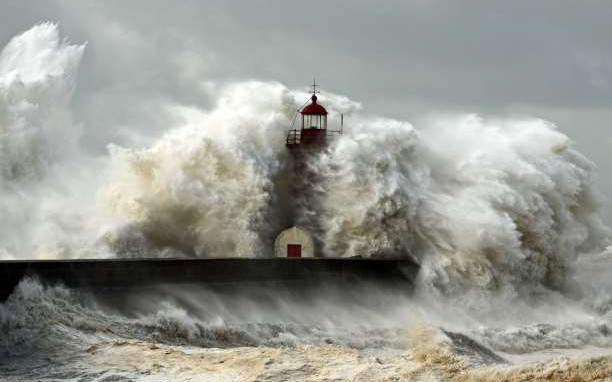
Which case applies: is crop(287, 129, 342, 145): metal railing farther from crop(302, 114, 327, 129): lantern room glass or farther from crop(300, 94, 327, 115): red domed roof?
crop(300, 94, 327, 115): red domed roof

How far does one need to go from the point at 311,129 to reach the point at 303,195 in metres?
1.30

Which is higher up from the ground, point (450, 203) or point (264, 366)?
point (450, 203)

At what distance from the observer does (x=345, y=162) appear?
18.0m

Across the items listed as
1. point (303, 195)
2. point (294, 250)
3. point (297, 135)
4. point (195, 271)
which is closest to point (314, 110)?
point (297, 135)

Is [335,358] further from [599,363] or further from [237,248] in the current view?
[237,248]

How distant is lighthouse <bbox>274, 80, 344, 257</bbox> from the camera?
18.1 meters

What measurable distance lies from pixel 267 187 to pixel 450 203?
330 cm

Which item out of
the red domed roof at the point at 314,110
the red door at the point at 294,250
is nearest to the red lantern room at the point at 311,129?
the red domed roof at the point at 314,110

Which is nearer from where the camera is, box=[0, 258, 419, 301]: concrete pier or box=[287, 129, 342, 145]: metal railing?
box=[0, 258, 419, 301]: concrete pier

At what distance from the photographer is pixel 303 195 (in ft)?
60.4

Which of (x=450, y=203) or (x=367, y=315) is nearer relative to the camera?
(x=367, y=315)

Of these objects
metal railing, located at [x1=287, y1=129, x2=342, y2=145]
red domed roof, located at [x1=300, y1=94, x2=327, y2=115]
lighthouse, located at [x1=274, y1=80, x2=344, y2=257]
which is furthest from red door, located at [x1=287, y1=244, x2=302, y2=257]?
red domed roof, located at [x1=300, y1=94, x2=327, y2=115]

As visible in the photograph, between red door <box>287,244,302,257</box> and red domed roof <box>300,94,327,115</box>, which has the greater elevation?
red domed roof <box>300,94,327,115</box>

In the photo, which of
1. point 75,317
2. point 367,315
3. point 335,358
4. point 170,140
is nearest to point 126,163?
point 170,140
